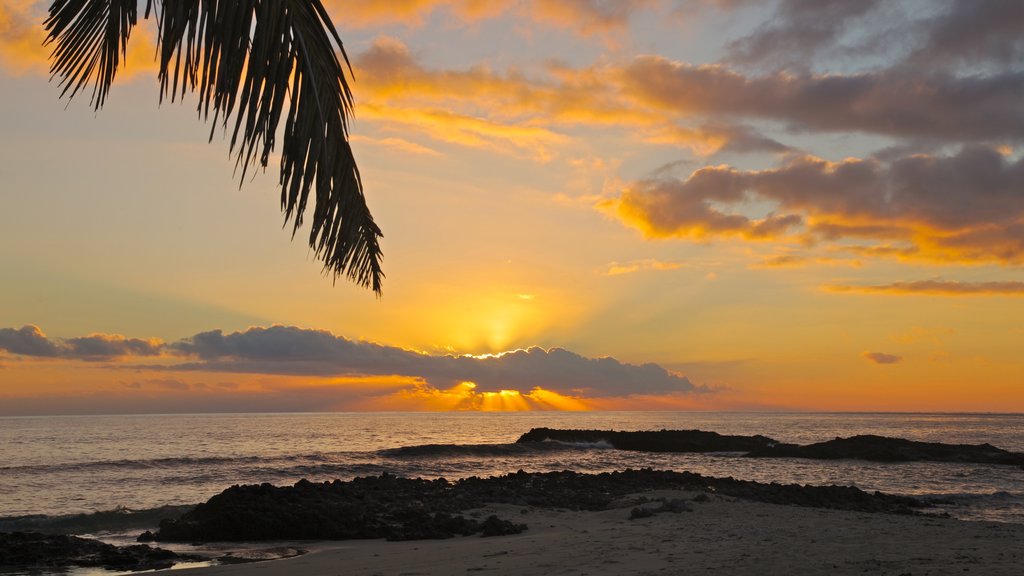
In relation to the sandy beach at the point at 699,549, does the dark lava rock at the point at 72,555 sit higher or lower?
lower

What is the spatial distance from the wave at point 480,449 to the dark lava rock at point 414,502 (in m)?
20.6

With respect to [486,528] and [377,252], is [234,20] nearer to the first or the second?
[377,252]

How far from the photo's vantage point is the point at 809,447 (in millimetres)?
47125

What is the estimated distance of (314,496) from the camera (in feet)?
59.0

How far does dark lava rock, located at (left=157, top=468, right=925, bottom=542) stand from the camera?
15.8 meters

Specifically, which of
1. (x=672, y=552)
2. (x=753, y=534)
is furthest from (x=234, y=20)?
(x=753, y=534)

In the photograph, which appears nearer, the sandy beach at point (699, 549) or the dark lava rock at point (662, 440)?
the sandy beach at point (699, 549)

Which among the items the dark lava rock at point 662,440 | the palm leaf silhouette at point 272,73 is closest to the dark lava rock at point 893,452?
the dark lava rock at point 662,440

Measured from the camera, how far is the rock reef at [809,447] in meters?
43.2

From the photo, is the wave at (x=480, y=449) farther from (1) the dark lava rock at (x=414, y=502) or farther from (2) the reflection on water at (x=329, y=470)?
(1) the dark lava rock at (x=414, y=502)

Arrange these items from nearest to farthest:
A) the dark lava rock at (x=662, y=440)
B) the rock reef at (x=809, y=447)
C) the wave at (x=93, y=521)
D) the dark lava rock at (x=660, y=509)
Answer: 1. the dark lava rock at (x=660, y=509)
2. the wave at (x=93, y=521)
3. the rock reef at (x=809, y=447)
4. the dark lava rock at (x=662, y=440)

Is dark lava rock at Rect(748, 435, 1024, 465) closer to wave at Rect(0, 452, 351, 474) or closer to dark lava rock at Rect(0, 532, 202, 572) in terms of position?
wave at Rect(0, 452, 351, 474)

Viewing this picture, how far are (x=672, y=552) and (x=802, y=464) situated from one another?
3314 cm

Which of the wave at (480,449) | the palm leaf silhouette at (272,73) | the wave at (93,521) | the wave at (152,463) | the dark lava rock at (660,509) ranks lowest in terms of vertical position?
the wave at (152,463)
